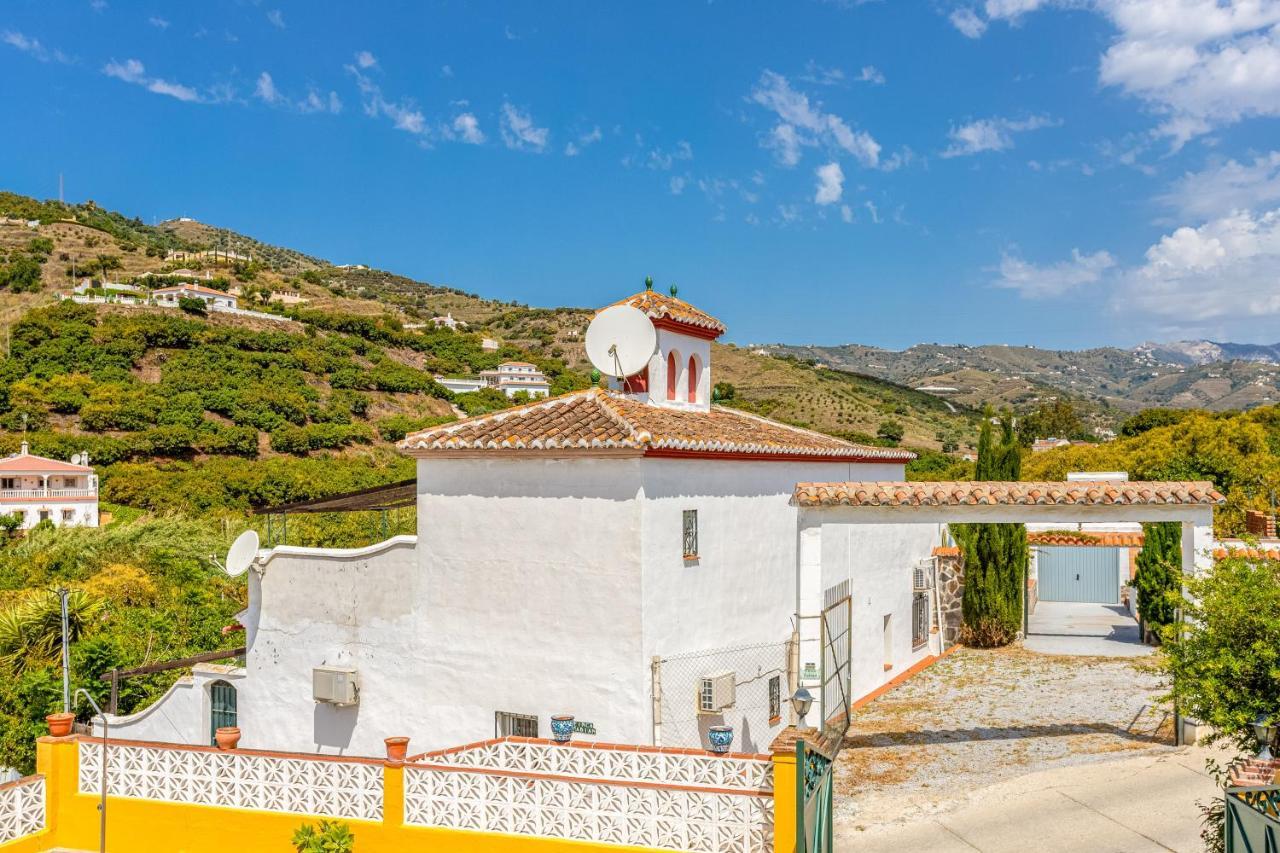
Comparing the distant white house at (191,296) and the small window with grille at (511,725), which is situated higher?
the distant white house at (191,296)

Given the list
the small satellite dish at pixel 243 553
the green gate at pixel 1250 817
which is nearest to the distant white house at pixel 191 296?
the small satellite dish at pixel 243 553

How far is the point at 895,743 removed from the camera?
43.1ft

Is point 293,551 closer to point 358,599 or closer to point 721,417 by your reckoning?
point 358,599

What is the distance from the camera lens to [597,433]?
33.8 ft

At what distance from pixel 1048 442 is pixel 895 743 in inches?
3475

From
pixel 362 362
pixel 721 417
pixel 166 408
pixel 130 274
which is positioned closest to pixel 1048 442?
pixel 362 362

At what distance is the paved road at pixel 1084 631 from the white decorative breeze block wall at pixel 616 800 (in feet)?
48.8

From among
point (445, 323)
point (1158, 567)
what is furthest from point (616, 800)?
point (445, 323)

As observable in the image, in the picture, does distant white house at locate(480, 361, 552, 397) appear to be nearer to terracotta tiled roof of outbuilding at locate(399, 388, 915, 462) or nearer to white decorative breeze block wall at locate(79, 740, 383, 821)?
terracotta tiled roof of outbuilding at locate(399, 388, 915, 462)

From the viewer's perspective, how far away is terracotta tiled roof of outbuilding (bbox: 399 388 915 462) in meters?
10.2

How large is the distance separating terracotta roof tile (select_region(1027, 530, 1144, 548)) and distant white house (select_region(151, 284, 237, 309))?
77.5 metres

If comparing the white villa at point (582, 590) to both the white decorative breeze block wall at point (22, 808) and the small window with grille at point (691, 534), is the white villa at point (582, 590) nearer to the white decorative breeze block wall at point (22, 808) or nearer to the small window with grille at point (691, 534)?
the small window with grille at point (691, 534)

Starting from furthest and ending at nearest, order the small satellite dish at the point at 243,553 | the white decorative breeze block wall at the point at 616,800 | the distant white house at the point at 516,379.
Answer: the distant white house at the point at 516,379
the small satellite dish at the point at 243,553
the white decorative breeze block wall at the point at 616,800

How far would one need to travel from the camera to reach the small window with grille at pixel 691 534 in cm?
1090
